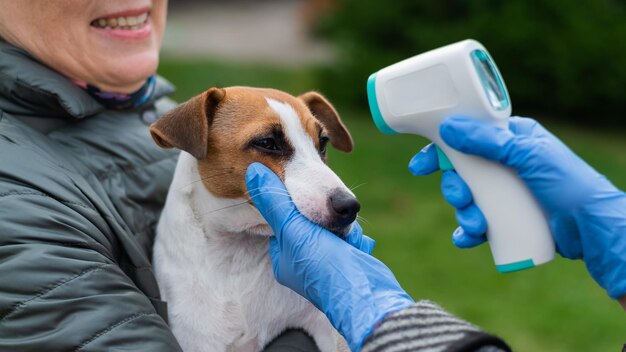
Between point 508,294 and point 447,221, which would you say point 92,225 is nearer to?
point 508,294

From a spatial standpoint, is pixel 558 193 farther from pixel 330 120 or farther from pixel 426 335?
pixel 330 120

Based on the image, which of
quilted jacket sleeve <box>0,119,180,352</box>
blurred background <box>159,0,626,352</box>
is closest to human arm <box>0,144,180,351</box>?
quilted jacket sleeve <box>0,119,180,352</box>

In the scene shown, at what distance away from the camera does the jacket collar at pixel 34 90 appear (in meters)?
2.56

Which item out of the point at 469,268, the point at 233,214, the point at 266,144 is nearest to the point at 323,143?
the point at 266,144

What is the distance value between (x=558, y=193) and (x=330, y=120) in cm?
132

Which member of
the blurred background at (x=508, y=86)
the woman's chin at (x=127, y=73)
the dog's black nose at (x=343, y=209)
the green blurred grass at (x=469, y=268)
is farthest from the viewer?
the blurred background at (x=508, y=86)

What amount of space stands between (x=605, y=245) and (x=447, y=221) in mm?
5488

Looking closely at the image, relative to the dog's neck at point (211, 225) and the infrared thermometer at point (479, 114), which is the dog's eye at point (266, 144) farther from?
the infrared thermometer at point (479, 114)

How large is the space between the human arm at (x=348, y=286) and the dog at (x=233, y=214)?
87 mm

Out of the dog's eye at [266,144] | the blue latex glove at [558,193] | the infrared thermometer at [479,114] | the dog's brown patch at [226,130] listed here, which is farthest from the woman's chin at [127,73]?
the blue latex glove at [558,193]

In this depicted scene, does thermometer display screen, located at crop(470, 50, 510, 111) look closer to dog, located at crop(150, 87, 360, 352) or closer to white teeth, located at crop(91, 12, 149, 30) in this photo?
dog, located at crop(150, 87, 360, 352)

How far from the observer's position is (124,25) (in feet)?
9.46

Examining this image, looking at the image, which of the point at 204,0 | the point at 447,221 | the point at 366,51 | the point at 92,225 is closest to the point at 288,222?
the point at 92,225

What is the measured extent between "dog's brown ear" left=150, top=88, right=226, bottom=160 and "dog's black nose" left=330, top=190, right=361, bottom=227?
532 millimetres
